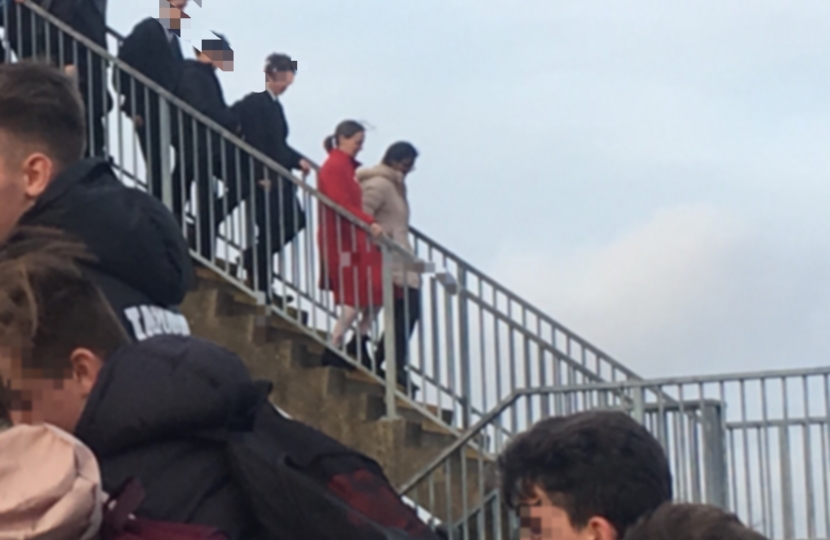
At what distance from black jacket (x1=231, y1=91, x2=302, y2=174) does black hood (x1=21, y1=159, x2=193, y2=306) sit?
7791 mm

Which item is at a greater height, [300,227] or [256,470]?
[256,470]

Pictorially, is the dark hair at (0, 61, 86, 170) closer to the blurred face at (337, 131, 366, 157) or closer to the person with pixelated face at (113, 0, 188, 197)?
the person with pixelated face at (113, 0, 188, 197)

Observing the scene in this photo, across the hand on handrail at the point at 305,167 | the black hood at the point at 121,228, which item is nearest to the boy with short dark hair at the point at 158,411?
the black hood at the point at 121,228

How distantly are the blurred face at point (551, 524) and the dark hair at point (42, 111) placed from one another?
107cm

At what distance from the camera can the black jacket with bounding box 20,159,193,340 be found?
3.34 meters

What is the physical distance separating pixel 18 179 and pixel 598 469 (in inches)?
46.8

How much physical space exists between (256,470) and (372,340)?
26.1 feet

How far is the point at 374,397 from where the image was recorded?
34.8 ft

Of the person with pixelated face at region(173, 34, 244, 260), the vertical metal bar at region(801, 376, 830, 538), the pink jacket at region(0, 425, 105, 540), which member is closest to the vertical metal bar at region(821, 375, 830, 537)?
the vertical metal bar at region(801, 376, 830, 538)

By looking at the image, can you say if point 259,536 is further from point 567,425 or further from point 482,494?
point 482,494

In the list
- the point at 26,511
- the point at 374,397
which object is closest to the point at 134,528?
the point at 26,511

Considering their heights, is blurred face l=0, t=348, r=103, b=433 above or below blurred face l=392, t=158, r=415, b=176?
above

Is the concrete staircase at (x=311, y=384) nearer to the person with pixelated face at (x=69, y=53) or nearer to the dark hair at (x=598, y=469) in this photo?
the person with pixelated face at (x=69, y=53)

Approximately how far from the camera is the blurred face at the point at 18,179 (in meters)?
3.48
